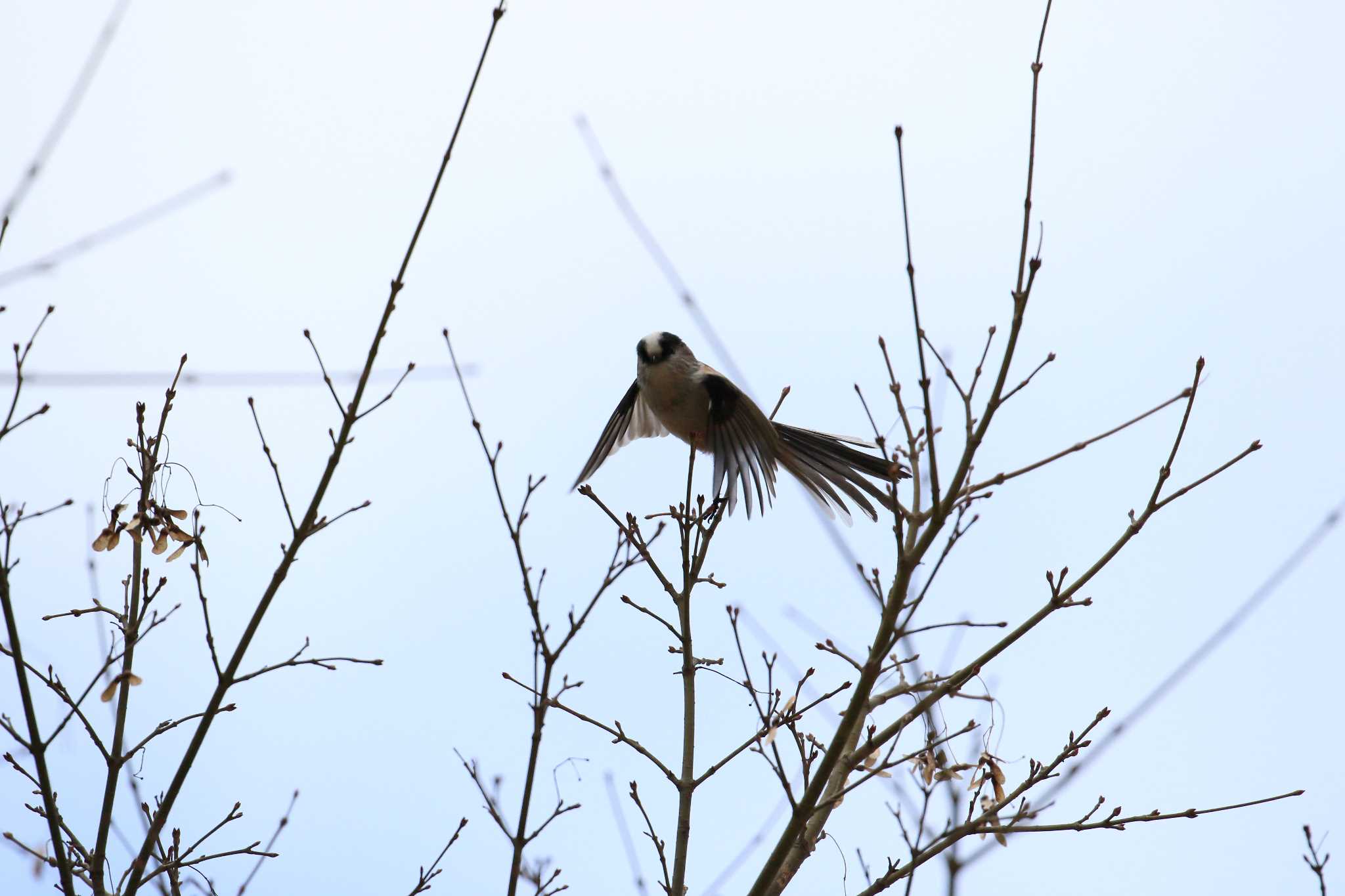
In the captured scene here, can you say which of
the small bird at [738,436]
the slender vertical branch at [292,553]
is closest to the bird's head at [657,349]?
the small bird at [738,436]

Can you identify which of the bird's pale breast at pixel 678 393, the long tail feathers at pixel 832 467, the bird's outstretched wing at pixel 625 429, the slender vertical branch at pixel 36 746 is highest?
the bird's outstretched wing at pixel 625 429

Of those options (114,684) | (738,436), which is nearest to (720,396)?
(738,436)

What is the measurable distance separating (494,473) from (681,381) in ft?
3.00

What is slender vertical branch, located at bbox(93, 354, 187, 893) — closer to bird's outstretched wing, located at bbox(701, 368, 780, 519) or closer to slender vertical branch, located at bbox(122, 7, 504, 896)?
slender vertical branch, located at bbox(122, 7, 504, 896)

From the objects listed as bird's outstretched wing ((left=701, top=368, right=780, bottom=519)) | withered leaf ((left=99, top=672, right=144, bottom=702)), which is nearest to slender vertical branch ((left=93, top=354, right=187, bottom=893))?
withered leaf ((left=99, top=672, right=144, bottom=702))

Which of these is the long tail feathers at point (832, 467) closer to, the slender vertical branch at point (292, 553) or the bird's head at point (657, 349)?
the bird's head at point (657, 349)

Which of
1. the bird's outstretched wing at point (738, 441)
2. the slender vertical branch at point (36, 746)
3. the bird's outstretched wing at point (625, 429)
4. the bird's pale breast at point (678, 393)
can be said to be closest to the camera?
the slender vertical branch at point (36, 746)

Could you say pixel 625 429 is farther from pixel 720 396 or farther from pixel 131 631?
pixel 131 631

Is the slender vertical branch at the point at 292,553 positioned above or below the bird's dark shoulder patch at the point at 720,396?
below

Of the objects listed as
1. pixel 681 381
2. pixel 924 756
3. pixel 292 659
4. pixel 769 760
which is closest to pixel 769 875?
pixel 769 760

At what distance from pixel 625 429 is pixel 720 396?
992mm

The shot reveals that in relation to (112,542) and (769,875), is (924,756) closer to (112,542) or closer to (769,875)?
(769,875)

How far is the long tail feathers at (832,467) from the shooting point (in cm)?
392

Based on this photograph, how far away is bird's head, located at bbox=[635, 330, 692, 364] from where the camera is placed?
163 inches
